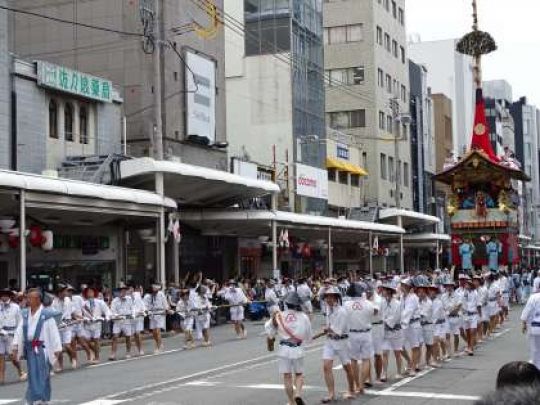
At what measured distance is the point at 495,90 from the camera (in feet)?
415

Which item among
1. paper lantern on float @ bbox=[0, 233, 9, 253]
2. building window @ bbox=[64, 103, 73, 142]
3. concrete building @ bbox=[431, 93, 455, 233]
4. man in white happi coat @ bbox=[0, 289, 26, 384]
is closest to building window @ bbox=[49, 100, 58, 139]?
building window @ bbox=[64, 103, 73, 142]

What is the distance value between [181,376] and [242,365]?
197cm

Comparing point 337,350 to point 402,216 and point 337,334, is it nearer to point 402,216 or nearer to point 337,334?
point 337,334

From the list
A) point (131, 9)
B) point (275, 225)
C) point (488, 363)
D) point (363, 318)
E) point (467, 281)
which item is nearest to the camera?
point (363, 318)

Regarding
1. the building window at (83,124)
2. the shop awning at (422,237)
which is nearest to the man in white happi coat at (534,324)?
the building window at (83,124)

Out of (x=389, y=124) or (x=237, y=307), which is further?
(x=389, y=124)

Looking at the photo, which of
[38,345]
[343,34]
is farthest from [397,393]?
[343,34]

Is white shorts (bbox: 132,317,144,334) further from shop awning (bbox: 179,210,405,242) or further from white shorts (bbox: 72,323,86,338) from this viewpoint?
shop awning (bbox: 179,210,405,242)

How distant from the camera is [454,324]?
18453 millimetres

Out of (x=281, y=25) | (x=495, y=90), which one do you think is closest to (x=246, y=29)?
(x=281, y=25)

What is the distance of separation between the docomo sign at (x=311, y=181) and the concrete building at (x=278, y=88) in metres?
0.06

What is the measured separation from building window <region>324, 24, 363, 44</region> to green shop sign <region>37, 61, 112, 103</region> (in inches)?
1473

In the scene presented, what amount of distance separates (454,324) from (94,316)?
25.8ft

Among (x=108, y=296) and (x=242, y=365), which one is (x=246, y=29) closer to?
(x=108, y=296)
